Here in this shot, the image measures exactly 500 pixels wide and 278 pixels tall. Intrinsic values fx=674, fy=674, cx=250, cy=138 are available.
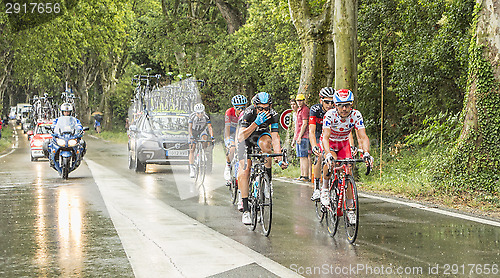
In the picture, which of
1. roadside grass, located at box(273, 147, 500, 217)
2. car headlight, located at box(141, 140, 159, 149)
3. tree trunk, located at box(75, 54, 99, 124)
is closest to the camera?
roadside grass, located at box(273, 147, 500, 217)

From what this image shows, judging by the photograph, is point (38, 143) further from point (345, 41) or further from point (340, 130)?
point (340, 130)

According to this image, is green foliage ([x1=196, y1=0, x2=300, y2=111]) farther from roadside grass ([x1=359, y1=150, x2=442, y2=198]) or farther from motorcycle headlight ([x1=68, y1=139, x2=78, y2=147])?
motorcycle headlight ([x1=68, y1=139, x2=78, y2=147])

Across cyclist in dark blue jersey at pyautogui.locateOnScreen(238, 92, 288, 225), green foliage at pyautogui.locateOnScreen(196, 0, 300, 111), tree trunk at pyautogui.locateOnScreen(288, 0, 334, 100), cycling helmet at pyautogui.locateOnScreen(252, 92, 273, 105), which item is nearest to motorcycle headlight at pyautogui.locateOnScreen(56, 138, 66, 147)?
tree trunk at pyautogui.locateOnScreen(288, 0, 334, 100)

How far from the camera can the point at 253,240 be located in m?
8.63

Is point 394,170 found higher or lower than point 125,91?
lower

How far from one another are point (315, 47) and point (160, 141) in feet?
18.0

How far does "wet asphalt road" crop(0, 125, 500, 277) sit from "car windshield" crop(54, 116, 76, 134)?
3643 mm

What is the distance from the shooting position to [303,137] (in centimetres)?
1623

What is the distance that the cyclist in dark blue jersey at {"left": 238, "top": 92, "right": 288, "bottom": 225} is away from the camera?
9.24m

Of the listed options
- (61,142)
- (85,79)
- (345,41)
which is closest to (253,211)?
(345,41)

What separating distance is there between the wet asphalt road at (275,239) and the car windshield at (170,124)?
21.9 ft

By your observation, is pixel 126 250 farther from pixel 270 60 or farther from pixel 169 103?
pixel 169 103

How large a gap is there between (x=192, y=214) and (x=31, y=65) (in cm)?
5546

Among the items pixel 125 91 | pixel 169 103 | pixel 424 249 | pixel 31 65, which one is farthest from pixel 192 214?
pixel 125 91
